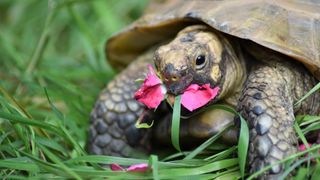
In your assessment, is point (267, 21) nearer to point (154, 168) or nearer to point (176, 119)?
point (176, 119)

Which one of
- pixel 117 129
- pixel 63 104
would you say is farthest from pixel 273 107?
pixel 63 104

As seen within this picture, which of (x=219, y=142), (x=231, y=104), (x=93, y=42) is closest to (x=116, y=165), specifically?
(x=219, y=142)

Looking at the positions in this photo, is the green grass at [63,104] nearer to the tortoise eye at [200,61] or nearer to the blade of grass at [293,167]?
the blade of grass at [293,167]

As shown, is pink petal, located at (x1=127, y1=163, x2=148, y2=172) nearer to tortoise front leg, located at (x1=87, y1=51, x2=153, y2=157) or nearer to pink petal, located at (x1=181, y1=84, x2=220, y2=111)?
A: pink petal, located at (x1=181, y1=84, x2=220, y2=111)

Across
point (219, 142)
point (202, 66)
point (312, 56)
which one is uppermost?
point (202, 66)

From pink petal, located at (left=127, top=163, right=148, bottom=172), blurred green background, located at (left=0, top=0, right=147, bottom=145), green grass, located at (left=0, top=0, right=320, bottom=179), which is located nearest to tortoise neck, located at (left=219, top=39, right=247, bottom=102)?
green grass, located at (left=0, top=0, right=320, bottom=179)

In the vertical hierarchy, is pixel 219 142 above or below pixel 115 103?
below

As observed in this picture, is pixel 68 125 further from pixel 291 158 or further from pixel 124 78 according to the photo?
pixel 291 158

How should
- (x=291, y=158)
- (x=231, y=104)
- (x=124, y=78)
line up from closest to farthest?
(x=291, y=158), (x=231, y=104), (x=124, y=78)
